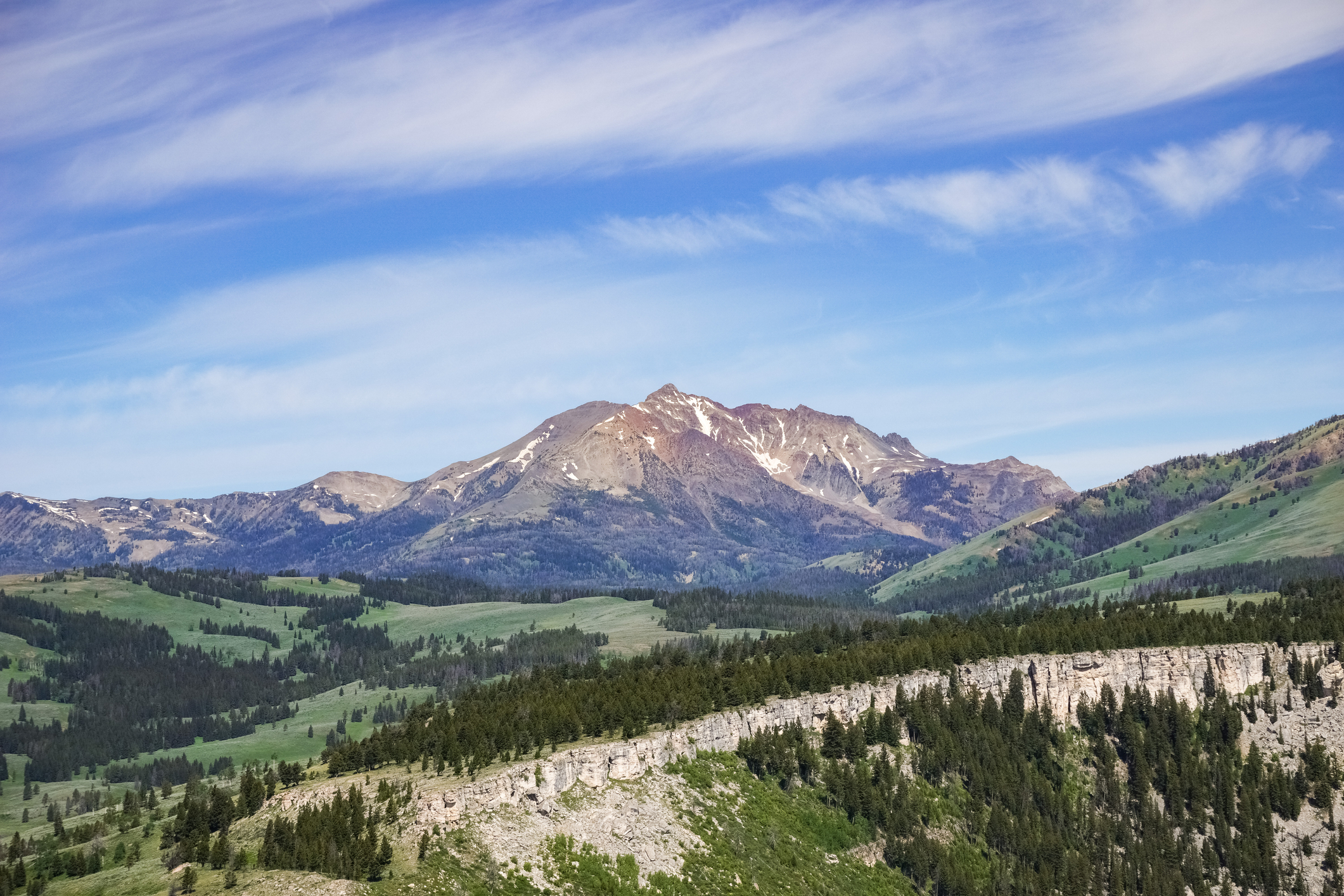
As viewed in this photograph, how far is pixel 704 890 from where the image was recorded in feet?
478

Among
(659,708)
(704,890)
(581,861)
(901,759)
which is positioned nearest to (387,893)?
(581,861)

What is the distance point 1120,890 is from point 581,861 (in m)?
98.0

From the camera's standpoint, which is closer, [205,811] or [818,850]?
[205,811]

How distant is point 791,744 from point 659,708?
2155cm

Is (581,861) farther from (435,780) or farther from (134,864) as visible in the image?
(134,864)

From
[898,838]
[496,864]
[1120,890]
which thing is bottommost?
[1120,890]

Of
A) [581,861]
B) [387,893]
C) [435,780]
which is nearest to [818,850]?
[581,861]

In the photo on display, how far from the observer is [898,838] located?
18388 cm

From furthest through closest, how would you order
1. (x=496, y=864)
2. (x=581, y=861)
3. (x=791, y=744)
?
(x=791, y=744)
(x=581, y=861)
(x=496, y=864)

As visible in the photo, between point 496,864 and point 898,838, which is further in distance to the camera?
point 898,838

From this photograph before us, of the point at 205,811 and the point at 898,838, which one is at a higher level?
the point at 205,811

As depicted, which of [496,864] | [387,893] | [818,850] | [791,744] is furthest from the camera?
[791,744]

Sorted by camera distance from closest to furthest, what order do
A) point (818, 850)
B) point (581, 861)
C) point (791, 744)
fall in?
point (581, 861), point (818, 850), point (791, 744)

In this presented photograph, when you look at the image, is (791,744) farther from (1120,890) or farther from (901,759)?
(1120,890)
